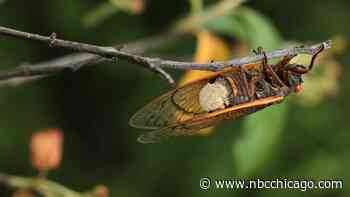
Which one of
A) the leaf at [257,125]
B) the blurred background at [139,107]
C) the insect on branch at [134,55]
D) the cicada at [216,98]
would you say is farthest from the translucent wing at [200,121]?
the blurred background at [139,107]

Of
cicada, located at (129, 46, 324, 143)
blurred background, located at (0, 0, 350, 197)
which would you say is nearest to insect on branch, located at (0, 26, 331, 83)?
cicada, located at (129, 46, 324, 143)

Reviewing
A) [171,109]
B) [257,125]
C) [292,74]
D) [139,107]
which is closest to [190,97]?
[171,109]

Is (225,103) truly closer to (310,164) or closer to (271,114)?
(271,114)

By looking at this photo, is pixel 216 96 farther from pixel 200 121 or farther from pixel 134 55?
pixel 134 55

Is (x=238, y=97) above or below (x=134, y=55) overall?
above

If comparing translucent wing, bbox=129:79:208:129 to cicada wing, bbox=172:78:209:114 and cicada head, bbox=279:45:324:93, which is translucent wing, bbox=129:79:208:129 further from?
cicada head, bbox=279:45:324:93

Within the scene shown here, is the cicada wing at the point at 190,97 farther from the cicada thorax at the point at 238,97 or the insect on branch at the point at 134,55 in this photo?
the insect on branch at the point at 134,55
